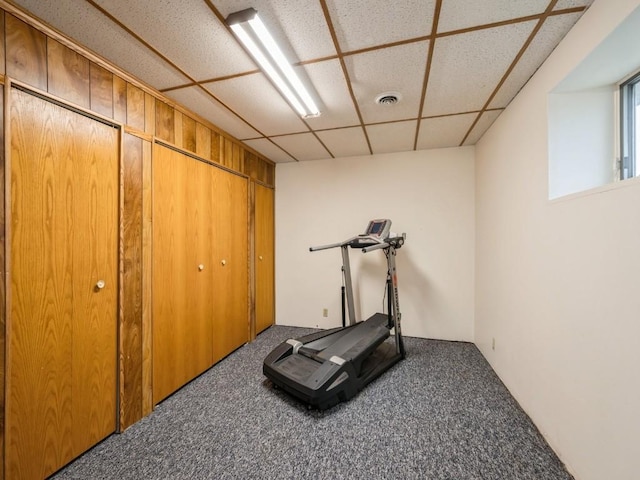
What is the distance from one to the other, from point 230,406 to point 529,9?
10.3 feet

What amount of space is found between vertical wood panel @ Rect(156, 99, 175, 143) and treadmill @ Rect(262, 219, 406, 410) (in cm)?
201

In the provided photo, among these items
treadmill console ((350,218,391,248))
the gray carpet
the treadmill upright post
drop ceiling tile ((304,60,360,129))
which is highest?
drop ceiling tile ((304,60,360,129))

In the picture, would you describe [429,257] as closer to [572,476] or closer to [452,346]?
[452,346]

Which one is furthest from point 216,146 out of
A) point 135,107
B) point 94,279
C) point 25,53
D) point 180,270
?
point 94,279

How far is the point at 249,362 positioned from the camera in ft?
8.98

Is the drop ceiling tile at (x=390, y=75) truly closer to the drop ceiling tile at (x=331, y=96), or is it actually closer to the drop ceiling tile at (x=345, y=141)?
the drop ceiling tile at (x=331, y=96)

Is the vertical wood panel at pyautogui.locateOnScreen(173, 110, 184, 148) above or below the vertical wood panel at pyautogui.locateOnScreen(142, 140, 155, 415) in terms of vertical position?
above

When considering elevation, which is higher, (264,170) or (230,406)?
(264,170)

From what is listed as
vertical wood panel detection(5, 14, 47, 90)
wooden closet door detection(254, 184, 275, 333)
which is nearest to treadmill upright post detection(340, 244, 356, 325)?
wooden closet door detection(254, 184, 275, 333)

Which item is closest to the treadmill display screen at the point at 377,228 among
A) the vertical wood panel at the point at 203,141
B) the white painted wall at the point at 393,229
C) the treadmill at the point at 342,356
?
the treadmill at the point at 342,356

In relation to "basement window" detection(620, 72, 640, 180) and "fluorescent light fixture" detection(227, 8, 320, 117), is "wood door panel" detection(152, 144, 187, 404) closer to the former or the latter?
"fluorescent light fixture" detection(227, 8, 320, 117)

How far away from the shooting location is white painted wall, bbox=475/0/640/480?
3.52 feet

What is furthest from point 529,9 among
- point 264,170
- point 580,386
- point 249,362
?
point 249,362

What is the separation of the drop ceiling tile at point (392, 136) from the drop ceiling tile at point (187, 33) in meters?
1.50
